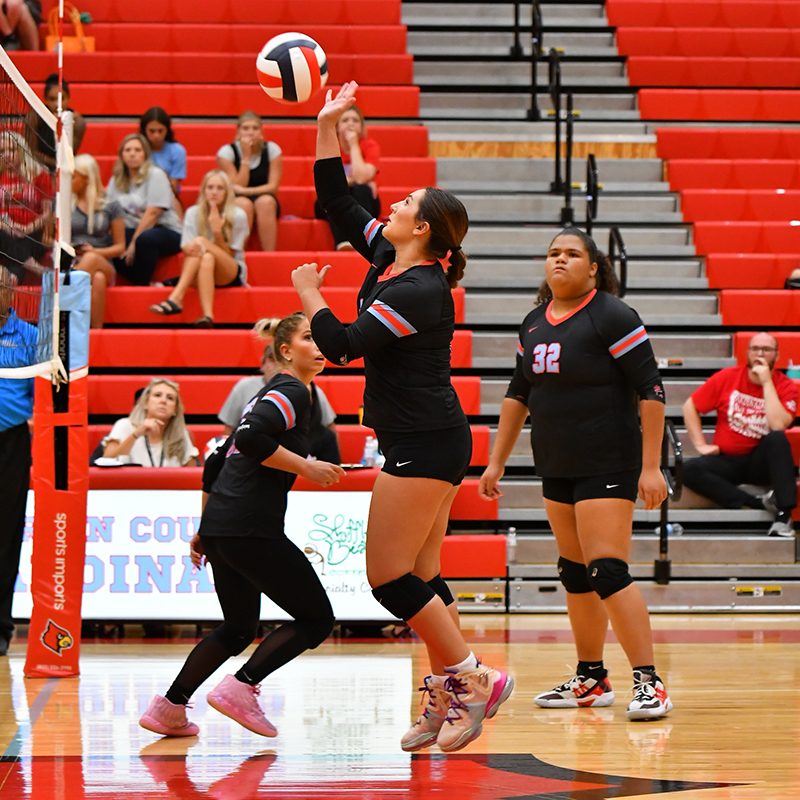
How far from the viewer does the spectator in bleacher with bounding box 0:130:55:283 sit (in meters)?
4.78

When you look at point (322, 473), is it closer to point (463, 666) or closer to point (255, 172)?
point (463, 666)

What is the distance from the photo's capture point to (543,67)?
11.6m

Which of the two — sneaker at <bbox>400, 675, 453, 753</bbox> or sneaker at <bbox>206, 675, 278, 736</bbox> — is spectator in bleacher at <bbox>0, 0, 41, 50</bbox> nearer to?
sneaker at <bbox>206, 675, 278, 736</bbox>

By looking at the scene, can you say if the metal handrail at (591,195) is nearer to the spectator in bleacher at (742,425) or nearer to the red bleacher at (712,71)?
the spectator in bleacher at (742,425)

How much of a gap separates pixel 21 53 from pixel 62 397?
647 centimetres

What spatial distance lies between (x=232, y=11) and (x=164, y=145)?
2.89 m

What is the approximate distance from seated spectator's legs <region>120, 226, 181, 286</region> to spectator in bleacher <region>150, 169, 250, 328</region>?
1.05 ft

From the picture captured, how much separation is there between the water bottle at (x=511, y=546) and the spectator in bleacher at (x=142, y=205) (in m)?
3.59

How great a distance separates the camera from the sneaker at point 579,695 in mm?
4578

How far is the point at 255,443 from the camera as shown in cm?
383

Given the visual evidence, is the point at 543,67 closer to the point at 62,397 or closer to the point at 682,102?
the point at 682,102

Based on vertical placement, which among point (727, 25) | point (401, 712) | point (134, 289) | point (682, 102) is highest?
point (727, 25)

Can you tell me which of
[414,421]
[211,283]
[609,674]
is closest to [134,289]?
[211,283]

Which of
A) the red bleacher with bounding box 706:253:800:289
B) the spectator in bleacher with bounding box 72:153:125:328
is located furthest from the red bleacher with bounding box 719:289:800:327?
the spectator in bleacher with bounding box 72:153:125:328
